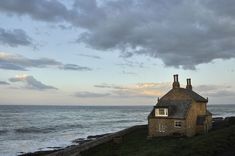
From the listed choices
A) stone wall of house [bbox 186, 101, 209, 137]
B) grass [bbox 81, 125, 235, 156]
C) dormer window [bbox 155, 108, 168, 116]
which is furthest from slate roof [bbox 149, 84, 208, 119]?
grass [bbox 81, 125, 235, 156]

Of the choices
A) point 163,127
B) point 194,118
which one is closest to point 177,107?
point 194,118

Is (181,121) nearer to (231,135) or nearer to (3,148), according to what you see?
(231,135)

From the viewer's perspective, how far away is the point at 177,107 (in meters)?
58.2

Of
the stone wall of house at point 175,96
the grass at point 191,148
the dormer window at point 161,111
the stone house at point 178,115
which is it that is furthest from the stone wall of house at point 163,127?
the grass at point 191,148

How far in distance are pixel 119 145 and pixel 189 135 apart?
11804 millimetres

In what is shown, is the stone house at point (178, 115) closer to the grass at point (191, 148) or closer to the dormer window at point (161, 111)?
the dormer window at point (161, 111)

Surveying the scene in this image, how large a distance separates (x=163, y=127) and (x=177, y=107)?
4.03 m

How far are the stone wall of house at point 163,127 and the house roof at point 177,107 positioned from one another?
102 centimetres

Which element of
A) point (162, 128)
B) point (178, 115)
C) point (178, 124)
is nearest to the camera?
point (178, 124)

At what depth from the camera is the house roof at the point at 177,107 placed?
56.9m

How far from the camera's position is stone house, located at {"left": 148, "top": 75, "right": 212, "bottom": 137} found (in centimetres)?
5656

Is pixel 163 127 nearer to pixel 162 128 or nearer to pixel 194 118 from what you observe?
pixel 162 128

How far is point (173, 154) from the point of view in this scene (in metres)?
37.1

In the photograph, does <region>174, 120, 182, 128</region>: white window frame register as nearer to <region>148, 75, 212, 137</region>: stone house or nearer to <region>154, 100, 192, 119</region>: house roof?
<region>148, 75, 212, 137</region>: stone house
